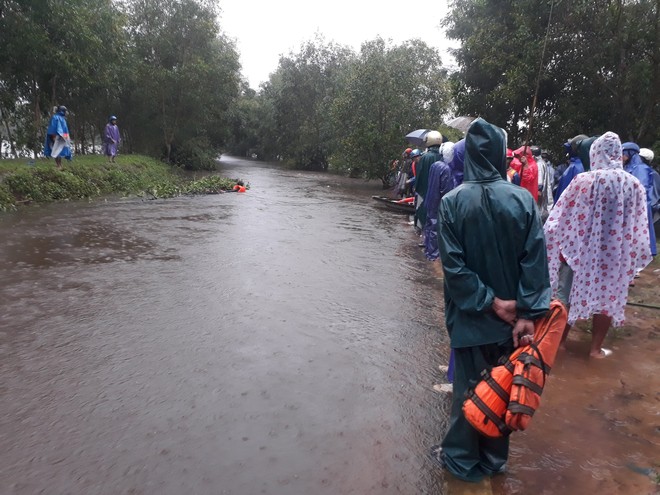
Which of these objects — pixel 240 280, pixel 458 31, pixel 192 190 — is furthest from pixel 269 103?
pixel 240 280

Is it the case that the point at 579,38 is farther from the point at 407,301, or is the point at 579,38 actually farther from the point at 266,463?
the point at 266,463

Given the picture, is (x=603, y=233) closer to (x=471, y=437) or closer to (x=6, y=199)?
(x=471, y=437)

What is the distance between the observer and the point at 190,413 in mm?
3305

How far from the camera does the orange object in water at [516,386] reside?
2361mm

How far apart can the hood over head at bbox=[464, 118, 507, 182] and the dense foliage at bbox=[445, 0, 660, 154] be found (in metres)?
10.2

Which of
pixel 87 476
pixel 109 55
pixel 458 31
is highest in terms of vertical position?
pixel 458 31

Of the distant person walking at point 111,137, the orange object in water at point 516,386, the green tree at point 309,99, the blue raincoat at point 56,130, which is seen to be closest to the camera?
the orange object in water at point 516,386

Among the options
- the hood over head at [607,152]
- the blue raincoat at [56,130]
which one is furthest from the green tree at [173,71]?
the hood over head at [607,152]

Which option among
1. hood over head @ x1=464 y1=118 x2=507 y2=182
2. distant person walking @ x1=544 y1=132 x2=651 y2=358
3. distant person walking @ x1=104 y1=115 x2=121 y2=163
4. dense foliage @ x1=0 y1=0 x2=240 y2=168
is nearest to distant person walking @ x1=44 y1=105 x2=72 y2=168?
dense foliage @ x1=0 y1=0 x2=240 y2=168

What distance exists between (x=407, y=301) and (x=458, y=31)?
1755cm

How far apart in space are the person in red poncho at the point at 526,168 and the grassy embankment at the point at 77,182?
33.4 feet

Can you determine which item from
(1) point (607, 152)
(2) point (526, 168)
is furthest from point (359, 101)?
(1) point (607, 152)

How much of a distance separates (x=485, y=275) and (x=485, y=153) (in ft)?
2.19

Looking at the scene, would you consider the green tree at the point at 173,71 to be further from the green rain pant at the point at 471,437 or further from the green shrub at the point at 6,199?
the green rain pant at the point at 471,437
